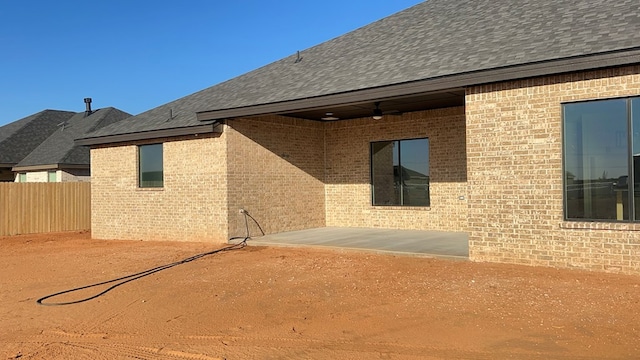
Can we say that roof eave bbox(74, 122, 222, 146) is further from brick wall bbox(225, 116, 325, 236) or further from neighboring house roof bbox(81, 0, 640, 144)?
brick wall bbox(225, 116, 325, 236)

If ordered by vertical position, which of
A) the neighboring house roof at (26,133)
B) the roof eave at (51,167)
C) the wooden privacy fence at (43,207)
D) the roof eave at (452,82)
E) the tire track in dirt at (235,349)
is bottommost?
the tire track in dirt at (235,349)

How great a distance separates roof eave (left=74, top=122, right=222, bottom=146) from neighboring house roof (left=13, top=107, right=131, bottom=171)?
786 cm

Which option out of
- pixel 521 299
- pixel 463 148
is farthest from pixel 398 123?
pixel 521 299

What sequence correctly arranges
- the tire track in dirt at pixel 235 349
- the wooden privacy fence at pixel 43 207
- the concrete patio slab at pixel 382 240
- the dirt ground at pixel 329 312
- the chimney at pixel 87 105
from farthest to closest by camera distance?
the chimney at pixel 87 105, the wooden privacy fence at pixel 43 207, the concrete patio slab at pixel 382 240, the dirt ground at pixel 329 312, the tire track in dirt at pixel 235 349

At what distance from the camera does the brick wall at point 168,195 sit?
44.1 feet

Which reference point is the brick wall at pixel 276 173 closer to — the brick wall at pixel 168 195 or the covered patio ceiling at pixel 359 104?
the brick wall at pixel 168 195

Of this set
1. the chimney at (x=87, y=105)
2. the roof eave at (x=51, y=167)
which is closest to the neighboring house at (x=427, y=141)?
the roof eave at (x=51, y=167)

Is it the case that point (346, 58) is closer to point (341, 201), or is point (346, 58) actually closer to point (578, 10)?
point (341, 201)

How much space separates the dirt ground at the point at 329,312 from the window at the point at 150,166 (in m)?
5.32

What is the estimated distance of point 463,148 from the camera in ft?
45.2

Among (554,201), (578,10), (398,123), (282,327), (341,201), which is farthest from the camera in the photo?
(341,201)

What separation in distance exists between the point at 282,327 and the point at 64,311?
10.4 feet

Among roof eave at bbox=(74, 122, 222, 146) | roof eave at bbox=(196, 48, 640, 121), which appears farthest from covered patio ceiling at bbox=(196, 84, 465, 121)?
roof eave at bbox=(74, 122, 222, 146)

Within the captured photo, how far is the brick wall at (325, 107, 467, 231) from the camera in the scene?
13.9 meters
